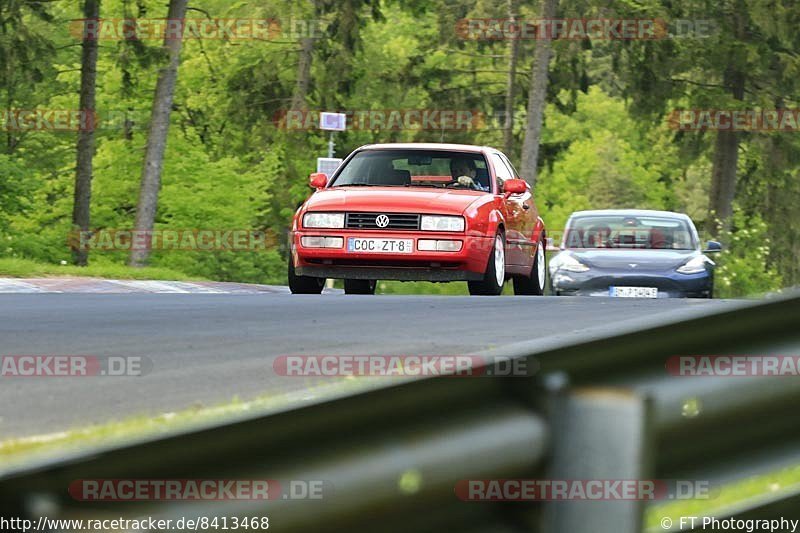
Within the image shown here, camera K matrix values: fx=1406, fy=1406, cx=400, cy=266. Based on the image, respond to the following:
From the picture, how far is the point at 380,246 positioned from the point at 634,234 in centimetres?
554

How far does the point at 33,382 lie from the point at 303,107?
123ft

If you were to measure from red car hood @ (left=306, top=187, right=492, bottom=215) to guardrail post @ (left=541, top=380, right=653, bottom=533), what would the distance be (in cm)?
1192

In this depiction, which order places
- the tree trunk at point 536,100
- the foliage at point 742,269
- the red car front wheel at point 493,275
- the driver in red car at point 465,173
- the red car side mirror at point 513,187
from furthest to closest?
the tree trunk at point 536,100, the foliage at point 742,269, the driver in red car at point 465,173, the red car side mirror at point 513,187, the red car front wheel at point 493,275

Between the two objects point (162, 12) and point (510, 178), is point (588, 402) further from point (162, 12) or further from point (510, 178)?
point (162, 12)

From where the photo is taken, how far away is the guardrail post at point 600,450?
86.3 inches

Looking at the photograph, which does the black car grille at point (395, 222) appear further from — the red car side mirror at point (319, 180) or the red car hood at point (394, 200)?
the red car side mirror at point (319, 180)

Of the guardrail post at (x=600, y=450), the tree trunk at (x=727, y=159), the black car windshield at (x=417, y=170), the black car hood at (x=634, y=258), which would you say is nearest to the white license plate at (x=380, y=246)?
the black car windshield at (x=417, y=170)

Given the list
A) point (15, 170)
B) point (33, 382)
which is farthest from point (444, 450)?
point (15, 170)

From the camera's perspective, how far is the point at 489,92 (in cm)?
4591

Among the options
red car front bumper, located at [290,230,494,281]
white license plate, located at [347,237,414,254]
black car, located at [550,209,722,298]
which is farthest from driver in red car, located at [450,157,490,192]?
black car, located at [550,209,722,298]

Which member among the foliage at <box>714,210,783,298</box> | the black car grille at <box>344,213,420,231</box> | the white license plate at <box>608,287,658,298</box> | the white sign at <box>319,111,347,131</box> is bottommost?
the foliage at <box>714,210,783,298</box>

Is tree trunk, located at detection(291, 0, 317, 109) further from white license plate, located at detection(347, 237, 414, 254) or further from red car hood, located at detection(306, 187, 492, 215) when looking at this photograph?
white license plate, located at detection(347, 237, 414, 254)

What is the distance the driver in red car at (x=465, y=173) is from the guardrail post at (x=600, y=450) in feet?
→ 43.4

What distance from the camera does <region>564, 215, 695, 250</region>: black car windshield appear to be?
18.4m
